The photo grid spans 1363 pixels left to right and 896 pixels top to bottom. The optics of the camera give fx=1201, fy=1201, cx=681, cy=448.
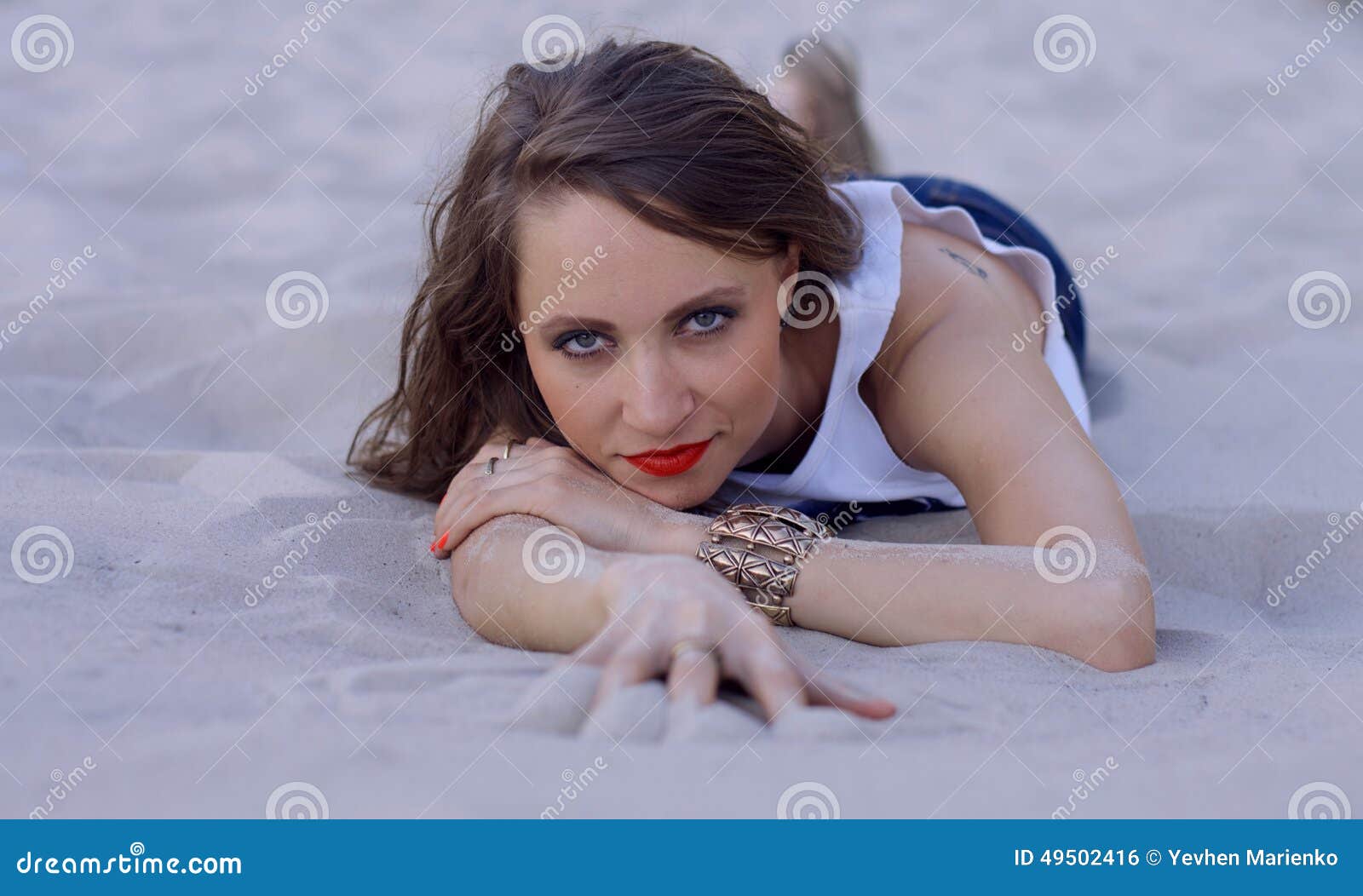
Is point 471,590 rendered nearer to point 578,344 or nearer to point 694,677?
point 578,344

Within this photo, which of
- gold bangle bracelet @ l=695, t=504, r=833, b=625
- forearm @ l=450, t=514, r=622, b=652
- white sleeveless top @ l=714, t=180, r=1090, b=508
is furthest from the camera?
white sleeveless top @ l=714, t=180, r=1090, b=508

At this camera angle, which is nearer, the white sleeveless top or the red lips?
the red lips

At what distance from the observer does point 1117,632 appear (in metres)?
2.02

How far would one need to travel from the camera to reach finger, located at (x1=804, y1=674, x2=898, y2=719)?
5.52ft

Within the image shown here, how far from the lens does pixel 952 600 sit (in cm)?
206

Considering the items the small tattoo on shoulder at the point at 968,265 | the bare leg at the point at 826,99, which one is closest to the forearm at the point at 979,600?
the small tattoo on shoulder at the point at 968,265

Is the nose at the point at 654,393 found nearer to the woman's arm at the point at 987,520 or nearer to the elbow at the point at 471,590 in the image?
the woman's arm at the point at 987,520

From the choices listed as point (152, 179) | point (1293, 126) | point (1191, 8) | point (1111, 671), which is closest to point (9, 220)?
point (152, 179)

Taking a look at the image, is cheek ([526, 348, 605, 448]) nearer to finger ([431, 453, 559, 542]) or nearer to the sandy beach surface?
finger ([431, 453, 559, 542])

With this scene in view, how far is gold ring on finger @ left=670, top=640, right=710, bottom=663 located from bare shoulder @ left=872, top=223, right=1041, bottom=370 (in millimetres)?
1107

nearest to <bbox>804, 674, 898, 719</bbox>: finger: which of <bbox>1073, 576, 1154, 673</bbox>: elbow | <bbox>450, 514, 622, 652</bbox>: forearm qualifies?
<bbox>450, 514, 622, 652</bbox>: forearm

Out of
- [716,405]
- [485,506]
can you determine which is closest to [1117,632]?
[716,405]
